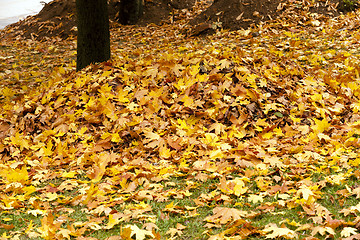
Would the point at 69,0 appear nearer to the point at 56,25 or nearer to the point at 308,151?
the point at 56,25

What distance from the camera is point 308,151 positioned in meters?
4.05

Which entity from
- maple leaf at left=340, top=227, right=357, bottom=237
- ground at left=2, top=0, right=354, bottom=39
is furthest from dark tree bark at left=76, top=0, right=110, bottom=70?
maple leaf at left=340, top=227, right=357, bottom=237

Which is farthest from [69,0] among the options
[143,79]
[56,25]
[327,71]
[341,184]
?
[341,184]

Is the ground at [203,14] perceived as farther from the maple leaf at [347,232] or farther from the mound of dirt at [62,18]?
the maple leaf at [347,232]

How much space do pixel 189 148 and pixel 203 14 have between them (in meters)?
6.81

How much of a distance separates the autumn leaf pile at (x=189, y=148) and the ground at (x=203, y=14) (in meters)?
2.54

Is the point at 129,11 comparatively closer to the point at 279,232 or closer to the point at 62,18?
the point at 62,18

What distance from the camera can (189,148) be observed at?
4.27 m

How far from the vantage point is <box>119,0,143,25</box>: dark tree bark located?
465 inches

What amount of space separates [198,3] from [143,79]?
764 cm

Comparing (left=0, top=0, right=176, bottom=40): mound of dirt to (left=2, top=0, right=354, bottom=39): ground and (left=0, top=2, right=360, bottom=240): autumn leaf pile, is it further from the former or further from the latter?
(left=0, top=2, right=360, bottom=240): autumn leaf pile

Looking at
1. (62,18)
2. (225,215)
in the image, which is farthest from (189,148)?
(62,18)

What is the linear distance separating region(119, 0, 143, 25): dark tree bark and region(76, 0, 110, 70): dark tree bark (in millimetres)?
5149

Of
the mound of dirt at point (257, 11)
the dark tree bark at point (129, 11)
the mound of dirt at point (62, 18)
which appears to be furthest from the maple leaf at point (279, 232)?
the dark tree bark at point (129, 11)
